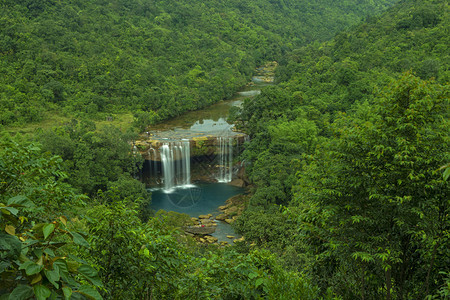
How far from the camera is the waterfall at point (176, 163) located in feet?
82.9

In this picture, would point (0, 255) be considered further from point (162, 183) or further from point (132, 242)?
point (162, 183)

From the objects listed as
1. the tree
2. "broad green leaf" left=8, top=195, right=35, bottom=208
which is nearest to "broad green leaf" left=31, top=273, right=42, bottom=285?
"broad green leaf" left=8, top=195, right=35, bottom=208

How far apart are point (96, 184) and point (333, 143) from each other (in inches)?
709

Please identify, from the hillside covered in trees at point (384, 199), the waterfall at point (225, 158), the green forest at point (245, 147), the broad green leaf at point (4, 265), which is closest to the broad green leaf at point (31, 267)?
the green forest at point (245, 147)

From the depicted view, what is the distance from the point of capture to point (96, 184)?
21.2m

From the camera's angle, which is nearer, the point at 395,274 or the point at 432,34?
the point at 395,274

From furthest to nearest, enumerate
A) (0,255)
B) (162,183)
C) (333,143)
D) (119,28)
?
(119,28) < (162,183) < (333,143) < (0,255)

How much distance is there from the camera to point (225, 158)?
87.9 feet

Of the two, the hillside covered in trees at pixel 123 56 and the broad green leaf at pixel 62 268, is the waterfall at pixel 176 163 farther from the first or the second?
the broad green leaf at pixel 62 268

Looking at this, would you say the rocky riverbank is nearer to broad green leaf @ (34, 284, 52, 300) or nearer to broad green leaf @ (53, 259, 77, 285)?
broad green leaf @ (53, 259, 77, 285)

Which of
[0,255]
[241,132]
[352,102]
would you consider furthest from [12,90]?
[0,255]

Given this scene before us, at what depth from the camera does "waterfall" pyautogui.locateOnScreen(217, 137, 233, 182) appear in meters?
26.5

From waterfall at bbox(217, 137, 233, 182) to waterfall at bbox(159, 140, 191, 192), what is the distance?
2.26 meters

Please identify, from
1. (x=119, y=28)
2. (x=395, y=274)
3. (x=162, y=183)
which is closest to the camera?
(x=395, y=274)
